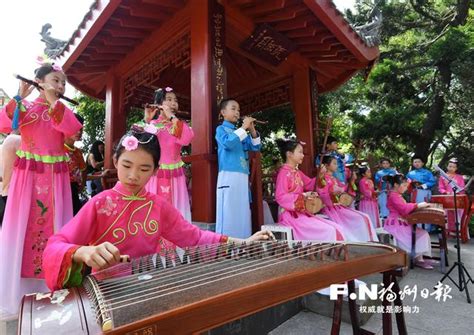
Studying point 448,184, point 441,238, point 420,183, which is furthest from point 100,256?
point 448,184

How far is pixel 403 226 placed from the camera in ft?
17.4

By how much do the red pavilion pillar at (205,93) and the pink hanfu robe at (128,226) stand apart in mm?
1988

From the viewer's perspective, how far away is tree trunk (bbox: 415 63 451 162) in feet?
33.1

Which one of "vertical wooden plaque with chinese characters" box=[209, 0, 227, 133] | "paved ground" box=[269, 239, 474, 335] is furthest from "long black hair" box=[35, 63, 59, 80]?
"paved ground" box=[269, 239, 474, 335]

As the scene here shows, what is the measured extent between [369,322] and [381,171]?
4715 millimetres

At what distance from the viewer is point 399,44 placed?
11945 millimetres

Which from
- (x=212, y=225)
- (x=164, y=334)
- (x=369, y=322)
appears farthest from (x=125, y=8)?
(x=369, y=322)

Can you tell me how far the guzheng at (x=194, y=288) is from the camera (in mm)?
685

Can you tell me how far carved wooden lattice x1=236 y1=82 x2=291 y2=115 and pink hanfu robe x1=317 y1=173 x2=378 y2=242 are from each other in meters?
2.51

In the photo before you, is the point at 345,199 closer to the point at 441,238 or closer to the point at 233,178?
the point at 441,238

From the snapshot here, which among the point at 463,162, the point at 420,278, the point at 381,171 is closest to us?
the point at 420,278

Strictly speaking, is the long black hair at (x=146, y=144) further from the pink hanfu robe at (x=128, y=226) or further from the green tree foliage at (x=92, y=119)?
the green tree foliage at (x=92, y=119)

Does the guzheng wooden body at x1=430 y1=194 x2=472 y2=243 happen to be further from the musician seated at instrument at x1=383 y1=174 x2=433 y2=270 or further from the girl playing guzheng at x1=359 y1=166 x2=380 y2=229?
the girl playing guzheng at x1=359 y1=166 x2=380 y2=229

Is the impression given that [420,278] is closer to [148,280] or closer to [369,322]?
[369,322]
